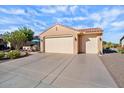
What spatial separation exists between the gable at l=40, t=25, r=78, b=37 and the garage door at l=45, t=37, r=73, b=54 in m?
0.65

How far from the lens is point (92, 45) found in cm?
1895

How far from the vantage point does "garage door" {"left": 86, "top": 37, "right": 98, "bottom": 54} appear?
61.9 ft

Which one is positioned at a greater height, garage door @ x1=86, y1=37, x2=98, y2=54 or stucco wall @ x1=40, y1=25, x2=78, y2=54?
stucco wall @ x1=40, y1=25, x2=78, y2=54

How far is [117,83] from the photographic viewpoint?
5809 mm

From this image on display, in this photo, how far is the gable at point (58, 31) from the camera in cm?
1941

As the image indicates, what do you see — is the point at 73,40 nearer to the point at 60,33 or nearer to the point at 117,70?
the point at 60,33

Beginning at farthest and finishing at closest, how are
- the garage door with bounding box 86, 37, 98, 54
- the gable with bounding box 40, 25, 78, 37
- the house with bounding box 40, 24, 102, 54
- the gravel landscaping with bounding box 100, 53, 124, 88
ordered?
the gable with bounding box 40, 25, 78, 37 < the garage door with bounding box 86, 37, 98, 54 < the house with bounding box 40, 24, 102, 54 < the gravel landscaping with bounding box 100, 53, 124, 88

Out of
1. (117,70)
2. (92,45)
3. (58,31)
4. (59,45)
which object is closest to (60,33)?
(58,31)

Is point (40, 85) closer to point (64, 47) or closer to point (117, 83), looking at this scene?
point (117, 83)

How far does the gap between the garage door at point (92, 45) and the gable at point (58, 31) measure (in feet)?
6.22

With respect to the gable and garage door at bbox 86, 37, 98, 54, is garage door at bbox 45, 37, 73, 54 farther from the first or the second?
garage door at bbox 86, 37, 98, 54

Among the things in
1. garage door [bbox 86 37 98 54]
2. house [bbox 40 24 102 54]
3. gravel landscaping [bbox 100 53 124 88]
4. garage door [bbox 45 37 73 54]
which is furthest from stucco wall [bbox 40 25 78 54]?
gravel landscaping [bbox 100 53 124 88]
